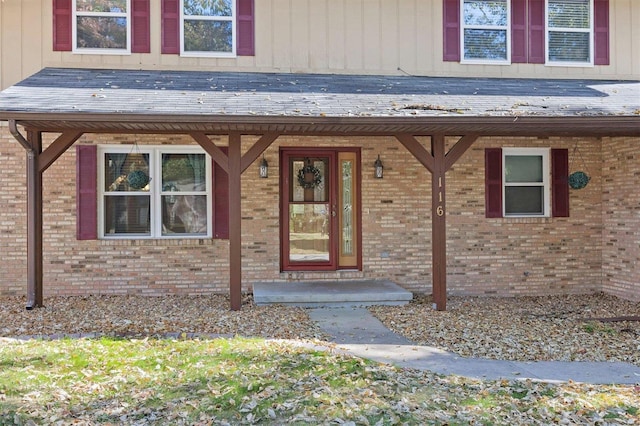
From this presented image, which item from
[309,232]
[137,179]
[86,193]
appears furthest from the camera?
[309,232]

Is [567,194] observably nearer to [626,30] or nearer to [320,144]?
[626,30]

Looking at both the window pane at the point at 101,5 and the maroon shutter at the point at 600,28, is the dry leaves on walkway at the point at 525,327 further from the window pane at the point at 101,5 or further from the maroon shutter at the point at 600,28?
the window pane at the point at 101,5

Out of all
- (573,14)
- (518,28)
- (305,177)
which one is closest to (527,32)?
(518,28)

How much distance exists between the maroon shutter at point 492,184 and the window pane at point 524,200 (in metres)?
0.22

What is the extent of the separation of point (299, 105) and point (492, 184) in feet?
13.5

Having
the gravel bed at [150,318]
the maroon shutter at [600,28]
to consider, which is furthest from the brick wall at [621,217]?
the gravel bed at [150,318]

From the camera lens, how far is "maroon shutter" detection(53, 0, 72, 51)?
29.2 feet

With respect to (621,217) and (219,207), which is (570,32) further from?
(219,207)

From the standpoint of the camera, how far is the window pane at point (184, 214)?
361 inches

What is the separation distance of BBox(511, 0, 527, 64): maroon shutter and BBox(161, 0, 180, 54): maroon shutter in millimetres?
5916

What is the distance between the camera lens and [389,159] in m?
9.41

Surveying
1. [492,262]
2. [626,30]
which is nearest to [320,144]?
[492,262]

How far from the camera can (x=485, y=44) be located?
979cm

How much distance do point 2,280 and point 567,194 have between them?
969cm
